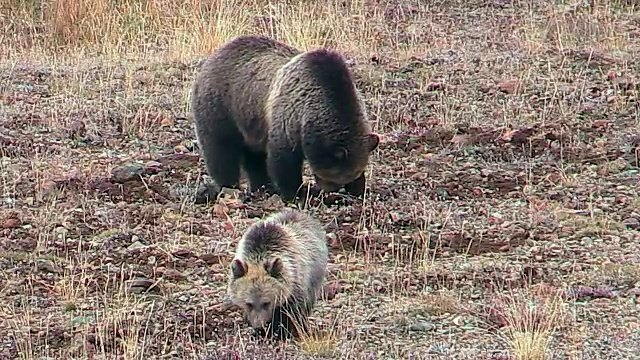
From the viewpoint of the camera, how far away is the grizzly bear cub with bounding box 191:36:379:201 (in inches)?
381

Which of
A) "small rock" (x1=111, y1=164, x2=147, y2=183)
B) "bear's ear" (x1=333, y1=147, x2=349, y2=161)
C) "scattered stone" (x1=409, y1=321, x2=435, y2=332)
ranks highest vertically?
"bear's ear" (x1=333, y1=147, x2=349, y2=161)

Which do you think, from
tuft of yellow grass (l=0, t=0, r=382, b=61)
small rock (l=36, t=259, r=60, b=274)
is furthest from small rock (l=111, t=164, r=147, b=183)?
tuft of yellow grass (l=0, t=0, r=382, b=61)

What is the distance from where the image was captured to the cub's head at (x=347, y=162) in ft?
31.5

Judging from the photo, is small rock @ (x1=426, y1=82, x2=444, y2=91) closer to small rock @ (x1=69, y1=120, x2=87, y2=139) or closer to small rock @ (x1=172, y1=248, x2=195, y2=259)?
small rock @ (x1=69, y1=120, x2=87, y2=139)

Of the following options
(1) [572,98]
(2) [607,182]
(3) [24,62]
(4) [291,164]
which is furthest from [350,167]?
(3) [24,62]

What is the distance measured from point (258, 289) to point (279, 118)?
11.1ft

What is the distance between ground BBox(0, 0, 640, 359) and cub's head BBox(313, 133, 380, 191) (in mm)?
238

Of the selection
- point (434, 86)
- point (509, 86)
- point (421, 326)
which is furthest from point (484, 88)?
point (421, 326)

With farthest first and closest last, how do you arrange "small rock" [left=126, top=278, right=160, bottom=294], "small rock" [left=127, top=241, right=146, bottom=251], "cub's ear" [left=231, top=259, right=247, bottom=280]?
1. "small rock" [left=127, top=241, right=146, bottom=251]
2. "small rock" [left=126, top=278, right=160, bottom=294]
3. "cub's ear" [left=231, top=259, right=247, bottom=280]

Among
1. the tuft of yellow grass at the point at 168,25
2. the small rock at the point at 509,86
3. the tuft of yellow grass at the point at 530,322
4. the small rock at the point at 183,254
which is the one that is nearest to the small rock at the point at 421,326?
the tuft of yellow grass at the point at 530,322

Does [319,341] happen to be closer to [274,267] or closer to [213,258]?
[274,267]

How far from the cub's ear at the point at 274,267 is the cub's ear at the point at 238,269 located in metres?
0.12

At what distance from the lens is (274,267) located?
A: 6.91 m

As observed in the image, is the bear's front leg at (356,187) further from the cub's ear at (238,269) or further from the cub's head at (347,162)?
the cub's ear at (238,269)
